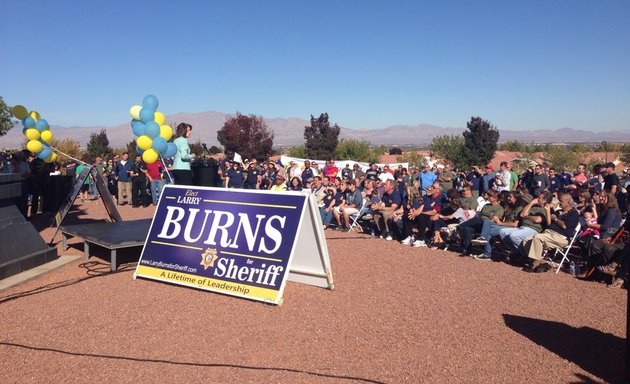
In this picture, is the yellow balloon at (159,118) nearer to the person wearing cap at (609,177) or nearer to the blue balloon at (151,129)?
the blue balloon at (151,129)

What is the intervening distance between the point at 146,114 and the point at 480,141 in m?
36.3

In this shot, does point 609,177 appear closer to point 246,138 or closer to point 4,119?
point 246,138

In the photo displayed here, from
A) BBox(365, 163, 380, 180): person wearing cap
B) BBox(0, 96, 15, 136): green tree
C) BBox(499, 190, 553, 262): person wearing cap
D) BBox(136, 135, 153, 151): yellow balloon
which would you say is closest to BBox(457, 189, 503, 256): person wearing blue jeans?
BBox(499, 190, 553, 262): person wearing cap

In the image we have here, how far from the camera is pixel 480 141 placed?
40.3 m

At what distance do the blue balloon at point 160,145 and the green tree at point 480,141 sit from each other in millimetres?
35212

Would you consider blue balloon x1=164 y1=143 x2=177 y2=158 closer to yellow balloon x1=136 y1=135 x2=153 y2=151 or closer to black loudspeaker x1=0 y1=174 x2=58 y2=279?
yellow balloon x1=136 y1=135 x2=153 y2=151

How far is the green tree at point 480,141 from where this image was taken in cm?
4028

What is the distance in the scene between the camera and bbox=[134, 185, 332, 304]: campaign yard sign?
5.62 metres

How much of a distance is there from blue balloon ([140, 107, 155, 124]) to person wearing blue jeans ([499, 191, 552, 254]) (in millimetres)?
6979

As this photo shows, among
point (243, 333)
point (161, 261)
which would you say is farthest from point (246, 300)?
point (161, 261)

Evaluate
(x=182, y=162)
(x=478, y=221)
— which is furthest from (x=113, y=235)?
(x=478, y=221)

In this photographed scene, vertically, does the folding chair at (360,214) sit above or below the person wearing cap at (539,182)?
below

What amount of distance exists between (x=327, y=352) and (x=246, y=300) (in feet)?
5.62

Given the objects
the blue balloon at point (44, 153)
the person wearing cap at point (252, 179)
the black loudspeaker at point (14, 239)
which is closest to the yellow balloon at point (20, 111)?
the blue balloon at point (44, 153)
